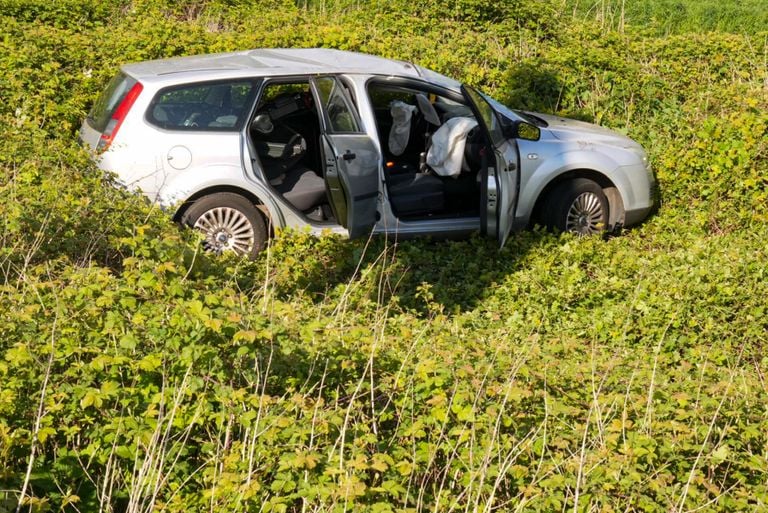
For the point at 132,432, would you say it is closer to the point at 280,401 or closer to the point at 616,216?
the point at 280,401

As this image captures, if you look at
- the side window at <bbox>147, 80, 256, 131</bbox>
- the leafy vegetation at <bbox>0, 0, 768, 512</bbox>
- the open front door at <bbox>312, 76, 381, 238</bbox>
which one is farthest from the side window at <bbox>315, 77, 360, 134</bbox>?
the leafy vegetation at <bbox>0, 0, 768, 512</bbox>

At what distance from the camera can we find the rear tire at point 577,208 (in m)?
A: 9.43

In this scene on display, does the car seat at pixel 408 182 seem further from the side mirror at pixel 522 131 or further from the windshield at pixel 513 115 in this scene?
the side mirror at pixel 522 131

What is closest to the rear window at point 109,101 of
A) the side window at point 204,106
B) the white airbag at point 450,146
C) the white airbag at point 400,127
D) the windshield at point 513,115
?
the side window at point 204,106

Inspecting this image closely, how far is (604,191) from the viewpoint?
384 inches

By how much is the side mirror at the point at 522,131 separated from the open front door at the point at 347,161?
1.20 meters

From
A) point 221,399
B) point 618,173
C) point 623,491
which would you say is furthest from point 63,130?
point 623,491

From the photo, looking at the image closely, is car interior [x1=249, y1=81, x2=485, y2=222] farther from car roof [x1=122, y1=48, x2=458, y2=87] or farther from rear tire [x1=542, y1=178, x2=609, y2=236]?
rear tire [x1=542, y1=178, x2=609, y2=236]

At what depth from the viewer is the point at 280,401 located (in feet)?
16.2

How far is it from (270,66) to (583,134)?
291cm

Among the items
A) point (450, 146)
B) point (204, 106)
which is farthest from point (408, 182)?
point (204, 106)

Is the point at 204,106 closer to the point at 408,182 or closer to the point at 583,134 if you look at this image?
the point at 408,182

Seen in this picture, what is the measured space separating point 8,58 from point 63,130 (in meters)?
1.35

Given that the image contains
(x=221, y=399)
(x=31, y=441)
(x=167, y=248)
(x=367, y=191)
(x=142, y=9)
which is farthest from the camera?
(x=142, y=9)
